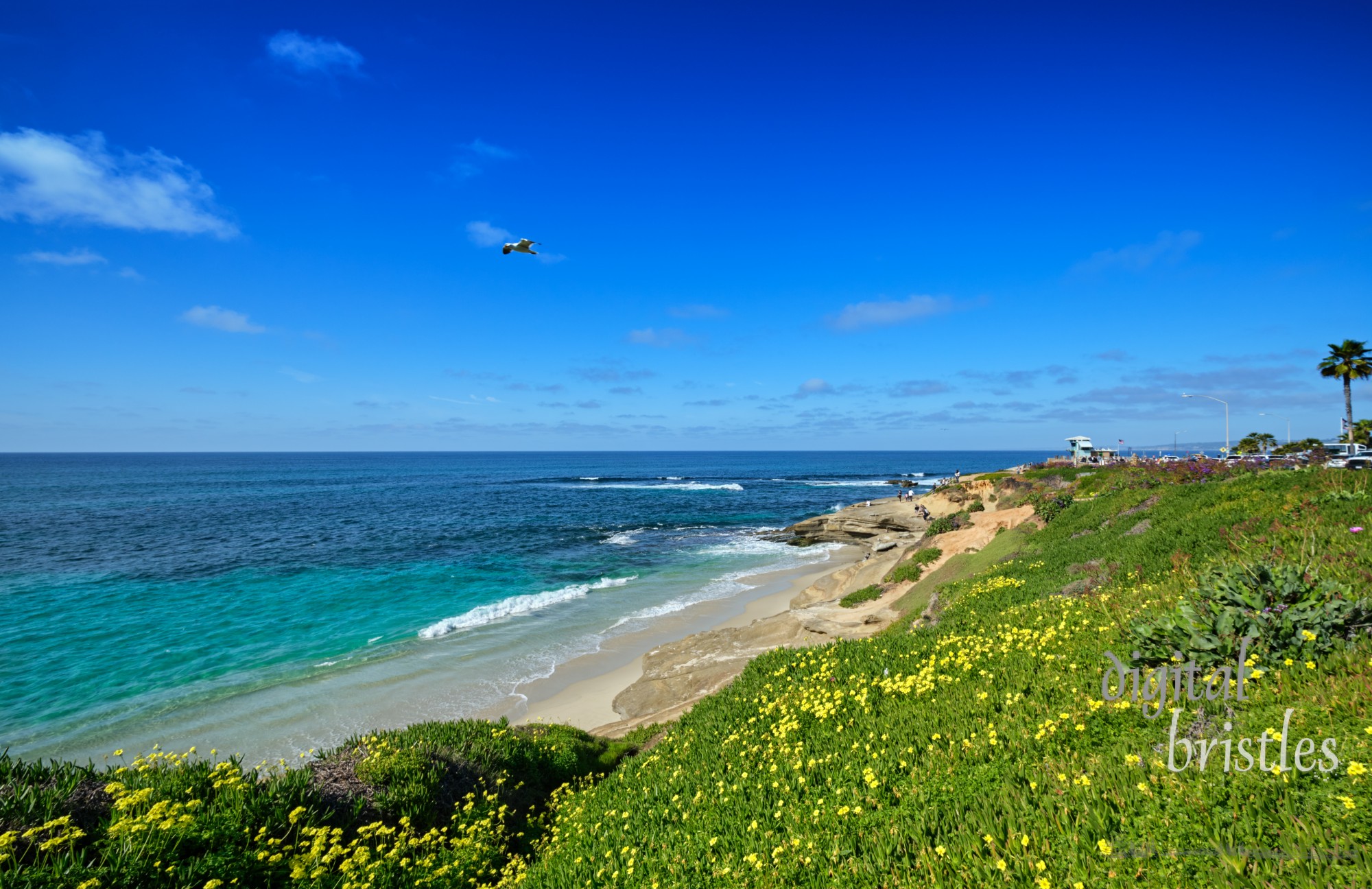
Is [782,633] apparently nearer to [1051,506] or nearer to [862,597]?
[862,597]

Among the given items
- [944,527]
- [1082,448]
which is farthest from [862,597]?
[1082,448]

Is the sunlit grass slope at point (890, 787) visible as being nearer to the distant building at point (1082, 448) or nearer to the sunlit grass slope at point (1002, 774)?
the sunlit grass slope at point (1002, 774)

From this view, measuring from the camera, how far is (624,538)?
51656mm

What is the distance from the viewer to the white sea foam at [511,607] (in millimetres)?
26188

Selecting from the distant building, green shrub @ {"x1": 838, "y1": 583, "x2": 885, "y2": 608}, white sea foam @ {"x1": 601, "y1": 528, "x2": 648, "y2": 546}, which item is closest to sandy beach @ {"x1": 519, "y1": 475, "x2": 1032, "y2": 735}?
green shrub @ {"x1": 838, "y1": 583, "x2": 885, "y2": 608}

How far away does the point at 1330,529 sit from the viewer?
9.55 m

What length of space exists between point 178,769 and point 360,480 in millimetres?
129976

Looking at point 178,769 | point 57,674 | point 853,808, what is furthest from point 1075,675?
point 57,674

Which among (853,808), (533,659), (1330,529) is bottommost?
(533,659)

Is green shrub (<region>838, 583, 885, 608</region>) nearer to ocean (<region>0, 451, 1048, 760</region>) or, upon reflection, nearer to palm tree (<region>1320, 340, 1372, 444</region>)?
ocean (<region>0, 451, 1048, 760</region>)

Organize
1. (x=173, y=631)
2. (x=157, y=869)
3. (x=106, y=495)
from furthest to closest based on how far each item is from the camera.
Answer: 1. (x=106, y=495)
2. (x=173, y=631)
3. (x=157, y=869)

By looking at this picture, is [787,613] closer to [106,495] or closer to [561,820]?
[561,820]

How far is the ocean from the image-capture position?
59.8ft

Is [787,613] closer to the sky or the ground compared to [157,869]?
closer to the ground
